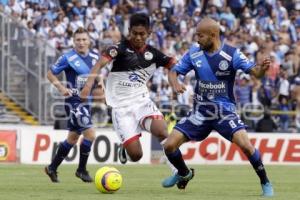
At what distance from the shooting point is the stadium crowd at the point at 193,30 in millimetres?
28656

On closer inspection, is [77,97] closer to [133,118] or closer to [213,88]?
[133,118]

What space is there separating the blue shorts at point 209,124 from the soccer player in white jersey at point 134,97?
462mm

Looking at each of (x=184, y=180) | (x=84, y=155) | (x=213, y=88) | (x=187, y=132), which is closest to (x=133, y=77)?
(x=187, y=132)

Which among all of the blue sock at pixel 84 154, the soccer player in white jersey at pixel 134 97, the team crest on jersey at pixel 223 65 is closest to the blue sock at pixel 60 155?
the blue sock at pixel 84 154

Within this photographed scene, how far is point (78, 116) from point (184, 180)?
2.86 meters

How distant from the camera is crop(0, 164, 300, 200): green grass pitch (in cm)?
1289

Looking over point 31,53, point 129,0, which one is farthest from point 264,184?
point 129,0

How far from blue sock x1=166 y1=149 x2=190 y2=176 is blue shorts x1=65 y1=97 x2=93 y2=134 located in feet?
9.07

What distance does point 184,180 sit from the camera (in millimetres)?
14016

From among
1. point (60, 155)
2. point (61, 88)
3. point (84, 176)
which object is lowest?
point (84, 176)

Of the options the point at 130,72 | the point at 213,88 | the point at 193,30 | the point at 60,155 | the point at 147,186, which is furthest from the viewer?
the point at 193,30

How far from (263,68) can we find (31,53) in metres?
15.7

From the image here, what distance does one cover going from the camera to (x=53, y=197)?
12.6m

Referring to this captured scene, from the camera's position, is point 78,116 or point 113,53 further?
point 78,116
